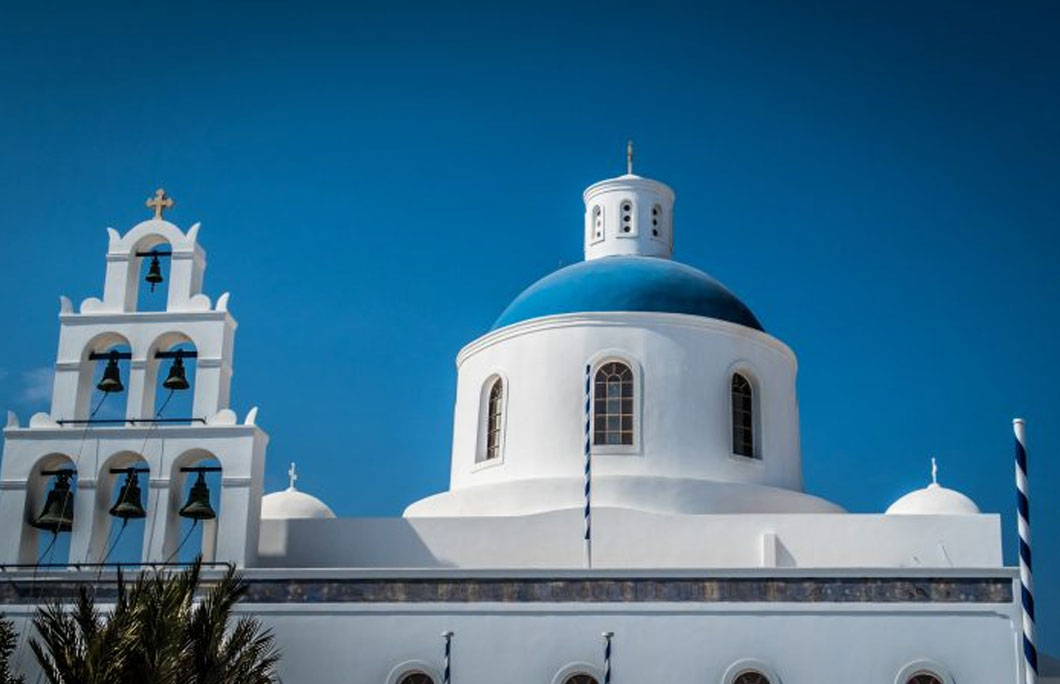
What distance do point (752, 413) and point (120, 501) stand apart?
9.81m

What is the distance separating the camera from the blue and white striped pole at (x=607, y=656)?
18406mm

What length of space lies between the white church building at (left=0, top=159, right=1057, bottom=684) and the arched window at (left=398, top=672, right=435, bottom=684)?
4.5 inches


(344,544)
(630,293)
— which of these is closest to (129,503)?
(344,544)

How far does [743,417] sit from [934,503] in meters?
3.19

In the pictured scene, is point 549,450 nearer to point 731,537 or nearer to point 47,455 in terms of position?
point 731,537

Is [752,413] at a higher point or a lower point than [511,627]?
higher

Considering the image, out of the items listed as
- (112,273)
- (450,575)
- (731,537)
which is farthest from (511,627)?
(112,273)

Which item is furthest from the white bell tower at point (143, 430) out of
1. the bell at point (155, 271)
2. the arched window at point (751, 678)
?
Answer: the arched window at point (751, 678)

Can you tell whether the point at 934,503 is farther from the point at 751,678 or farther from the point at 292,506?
the point at 292,506

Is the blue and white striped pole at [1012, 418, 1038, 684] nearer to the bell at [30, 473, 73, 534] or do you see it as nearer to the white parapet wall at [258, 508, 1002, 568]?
the white parapet wall at [258, 508, 1002, 568]

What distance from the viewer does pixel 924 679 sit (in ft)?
59.9

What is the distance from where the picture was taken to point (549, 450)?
22.9 meters

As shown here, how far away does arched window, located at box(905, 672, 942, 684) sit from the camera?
18203 mm

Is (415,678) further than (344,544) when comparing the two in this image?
No
